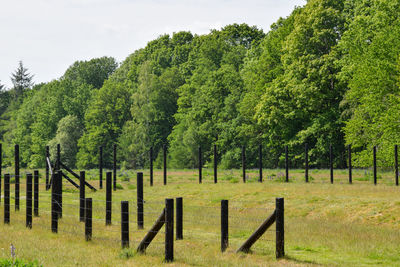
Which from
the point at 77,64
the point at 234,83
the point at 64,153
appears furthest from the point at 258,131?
the point at 77,64

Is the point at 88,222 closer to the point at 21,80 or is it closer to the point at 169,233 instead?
the point at 169,233

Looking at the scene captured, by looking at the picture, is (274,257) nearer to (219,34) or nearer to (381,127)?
(381,127)

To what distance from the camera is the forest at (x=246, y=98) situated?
1543 inches

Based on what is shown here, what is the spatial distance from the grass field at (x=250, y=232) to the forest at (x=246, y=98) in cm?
1508

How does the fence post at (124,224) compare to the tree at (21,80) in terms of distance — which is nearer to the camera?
the fence post at (124,224)

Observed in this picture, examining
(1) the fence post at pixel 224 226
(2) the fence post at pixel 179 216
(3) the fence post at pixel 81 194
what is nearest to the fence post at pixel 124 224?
(2) the fence post at pixel 179 216

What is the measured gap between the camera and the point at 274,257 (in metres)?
11.7

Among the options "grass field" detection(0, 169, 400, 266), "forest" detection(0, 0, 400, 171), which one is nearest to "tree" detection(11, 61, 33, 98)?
"forest" detection(0, 0, 400, 171)

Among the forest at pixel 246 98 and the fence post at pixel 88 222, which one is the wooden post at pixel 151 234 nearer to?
the fence post at pixel 88 222

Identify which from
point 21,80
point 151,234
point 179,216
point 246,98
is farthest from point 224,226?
point 21,80

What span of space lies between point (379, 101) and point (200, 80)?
122ft

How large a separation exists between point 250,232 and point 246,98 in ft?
137

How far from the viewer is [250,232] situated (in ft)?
51.4

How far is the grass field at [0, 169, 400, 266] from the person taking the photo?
11484 mm
